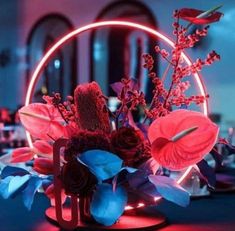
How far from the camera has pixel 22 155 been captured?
2.31ft

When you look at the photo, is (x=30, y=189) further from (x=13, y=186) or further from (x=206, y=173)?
(x=206, y=173)

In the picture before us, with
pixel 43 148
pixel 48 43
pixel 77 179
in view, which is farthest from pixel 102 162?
pixel 48 43

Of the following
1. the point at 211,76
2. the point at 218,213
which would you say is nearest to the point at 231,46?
the point at 211,76

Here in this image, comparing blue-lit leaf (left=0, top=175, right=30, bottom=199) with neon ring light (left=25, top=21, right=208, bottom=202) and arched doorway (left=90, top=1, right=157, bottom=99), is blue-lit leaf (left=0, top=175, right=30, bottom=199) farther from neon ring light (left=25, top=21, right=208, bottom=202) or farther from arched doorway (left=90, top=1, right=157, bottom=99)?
arched doorway (left=90, top=1, right=157, bottom=99)

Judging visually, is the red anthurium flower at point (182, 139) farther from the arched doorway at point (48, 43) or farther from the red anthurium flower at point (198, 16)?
the arched doorway at point (48, 43)

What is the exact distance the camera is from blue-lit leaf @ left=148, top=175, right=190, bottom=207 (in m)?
0.56

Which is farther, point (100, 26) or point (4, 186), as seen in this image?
point (100, 26)

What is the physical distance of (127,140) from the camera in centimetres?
60

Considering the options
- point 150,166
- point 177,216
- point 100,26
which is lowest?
point 177,216

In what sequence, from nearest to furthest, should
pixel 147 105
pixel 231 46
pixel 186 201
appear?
pixel 186 201, pixel 147 105, pixel 231 46

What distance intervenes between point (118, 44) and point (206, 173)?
3.24m

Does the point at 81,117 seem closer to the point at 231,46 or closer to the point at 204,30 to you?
the point at 204,30

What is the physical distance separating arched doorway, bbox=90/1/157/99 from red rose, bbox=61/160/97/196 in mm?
2981

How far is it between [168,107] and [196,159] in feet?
0.31
